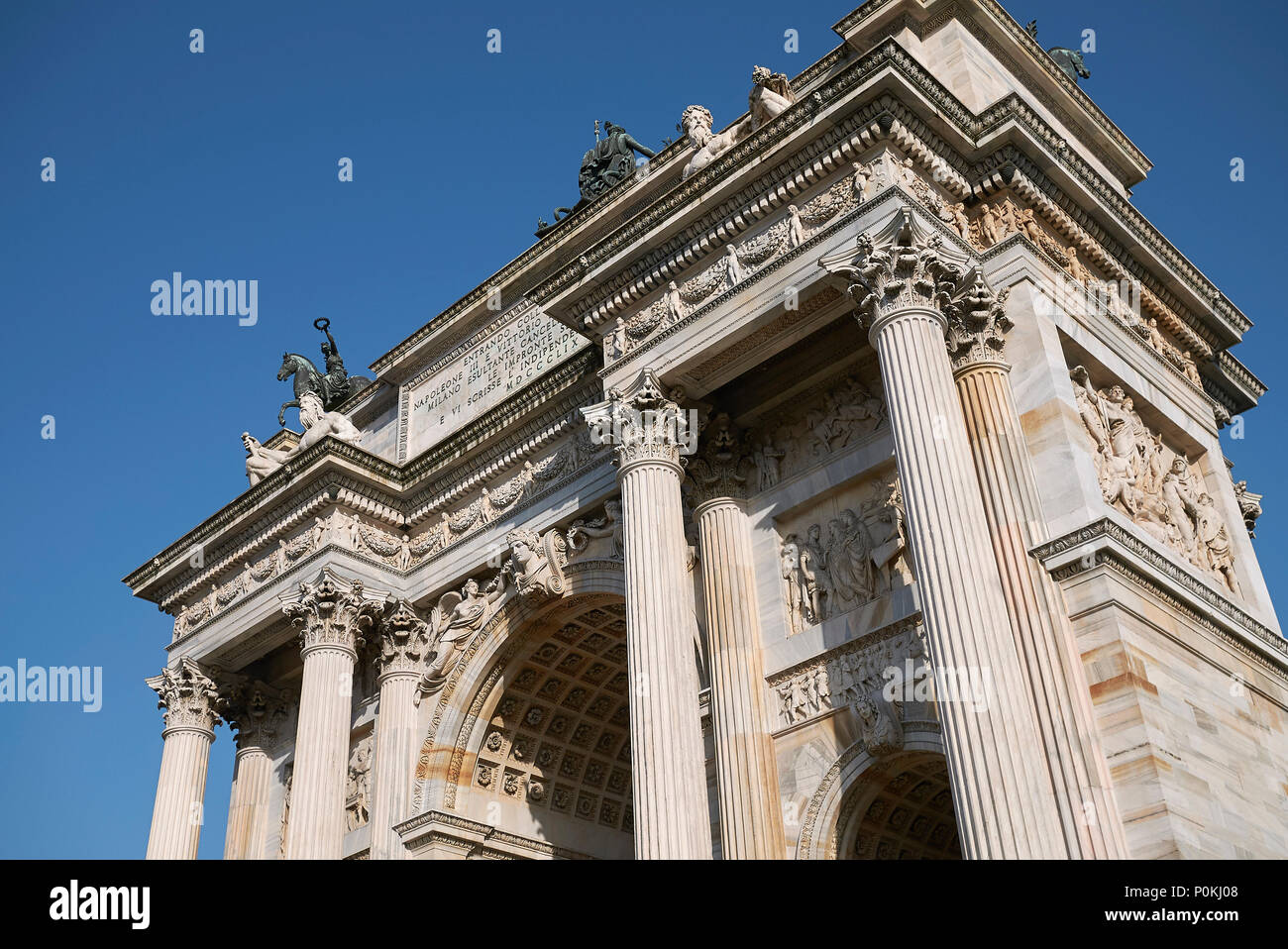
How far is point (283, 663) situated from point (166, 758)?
127 inches

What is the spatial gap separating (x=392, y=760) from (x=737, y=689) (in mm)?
8809

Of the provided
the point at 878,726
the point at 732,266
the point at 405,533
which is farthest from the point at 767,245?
the point at 405,533

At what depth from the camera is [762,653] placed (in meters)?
20.0

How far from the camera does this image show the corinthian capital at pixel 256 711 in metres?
28.9

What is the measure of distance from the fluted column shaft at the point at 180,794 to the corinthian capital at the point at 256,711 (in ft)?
3.57

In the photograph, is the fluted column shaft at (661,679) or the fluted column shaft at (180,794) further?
the fluted column shaft at (180,794)

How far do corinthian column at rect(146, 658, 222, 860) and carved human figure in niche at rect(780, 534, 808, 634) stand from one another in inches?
560

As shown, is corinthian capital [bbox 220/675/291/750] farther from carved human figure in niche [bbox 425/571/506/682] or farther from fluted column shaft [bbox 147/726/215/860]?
carved human figure in niche [bbox 425/571/506/682]

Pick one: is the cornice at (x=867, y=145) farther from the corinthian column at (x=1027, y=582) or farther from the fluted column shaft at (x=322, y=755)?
the fluted column shaft at (x=322, y=755)

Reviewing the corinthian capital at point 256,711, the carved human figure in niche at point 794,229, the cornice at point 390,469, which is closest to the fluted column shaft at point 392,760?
the cornice at point 390,469

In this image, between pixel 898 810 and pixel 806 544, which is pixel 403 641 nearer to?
pixel 806 544

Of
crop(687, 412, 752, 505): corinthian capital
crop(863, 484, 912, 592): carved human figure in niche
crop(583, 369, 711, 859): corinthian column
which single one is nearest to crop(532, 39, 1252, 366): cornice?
crop(583, 369, 711, 859): corinthian column
